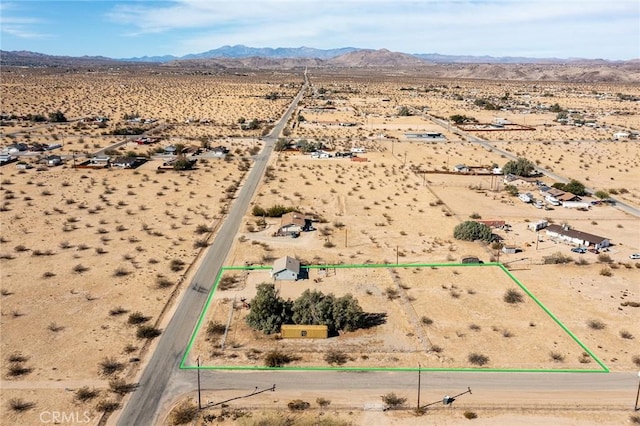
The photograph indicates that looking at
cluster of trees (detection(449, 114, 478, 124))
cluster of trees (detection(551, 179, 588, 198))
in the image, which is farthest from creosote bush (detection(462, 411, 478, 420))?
cluster of trees (detection(449, 114, 478, 124))

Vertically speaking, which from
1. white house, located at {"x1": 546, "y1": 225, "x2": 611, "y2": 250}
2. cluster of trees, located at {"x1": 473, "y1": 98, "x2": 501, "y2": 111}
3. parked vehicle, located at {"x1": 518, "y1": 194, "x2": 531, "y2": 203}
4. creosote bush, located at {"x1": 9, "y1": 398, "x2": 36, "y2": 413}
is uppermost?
cluster of trees, located at {"x1": 473, "y1": 98, "x2": 501, "y2": 111}

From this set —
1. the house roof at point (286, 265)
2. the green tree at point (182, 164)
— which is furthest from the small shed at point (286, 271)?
the green tree at point (182, 164)

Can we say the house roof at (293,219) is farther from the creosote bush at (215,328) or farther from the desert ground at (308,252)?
the creosote bush at (215,328)

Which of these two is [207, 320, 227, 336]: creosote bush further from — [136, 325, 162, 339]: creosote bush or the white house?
the white house

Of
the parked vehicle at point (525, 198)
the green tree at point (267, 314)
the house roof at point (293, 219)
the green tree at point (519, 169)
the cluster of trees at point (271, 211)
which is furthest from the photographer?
the green tree at point (519, 169)

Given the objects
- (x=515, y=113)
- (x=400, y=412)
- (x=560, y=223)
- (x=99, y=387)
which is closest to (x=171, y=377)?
(x=99, y=387)

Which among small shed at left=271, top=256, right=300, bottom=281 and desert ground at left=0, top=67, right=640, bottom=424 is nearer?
desert ground at left=0, top=67, right=640, bottom=424

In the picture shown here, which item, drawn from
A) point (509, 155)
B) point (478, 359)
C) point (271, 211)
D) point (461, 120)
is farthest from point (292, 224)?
point (461, 120)
